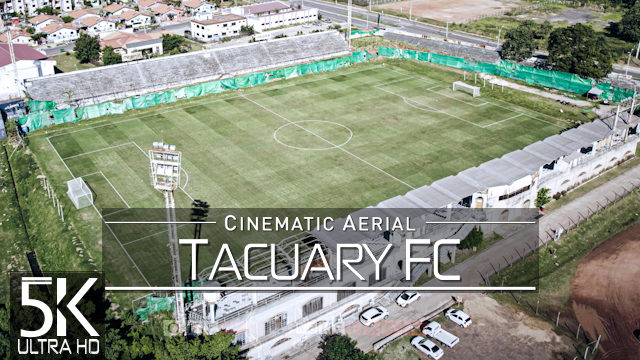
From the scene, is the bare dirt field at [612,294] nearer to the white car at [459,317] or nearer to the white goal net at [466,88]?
the white car at [459,317]

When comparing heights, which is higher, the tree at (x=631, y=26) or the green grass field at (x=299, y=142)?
the tree at (x=631, y=26)

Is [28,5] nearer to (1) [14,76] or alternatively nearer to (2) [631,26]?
(1) [14,76]

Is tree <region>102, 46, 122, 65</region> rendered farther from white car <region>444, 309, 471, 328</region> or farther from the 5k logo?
white car <region>444, 309, 471, 328</region>

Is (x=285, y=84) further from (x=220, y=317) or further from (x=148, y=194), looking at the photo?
(x=220, y=317)

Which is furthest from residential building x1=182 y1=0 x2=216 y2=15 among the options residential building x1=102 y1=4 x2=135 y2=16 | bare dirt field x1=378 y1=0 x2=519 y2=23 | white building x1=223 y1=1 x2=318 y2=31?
bare dirt field x1=378 y1=0 x2=519 y2=23

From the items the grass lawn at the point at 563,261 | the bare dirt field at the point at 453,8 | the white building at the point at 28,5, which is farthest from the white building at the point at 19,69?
the bare dirt field at the point at 453,8

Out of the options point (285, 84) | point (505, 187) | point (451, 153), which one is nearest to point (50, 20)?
point (285, 84)
